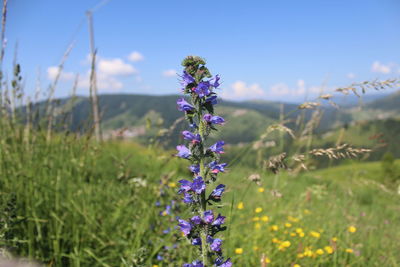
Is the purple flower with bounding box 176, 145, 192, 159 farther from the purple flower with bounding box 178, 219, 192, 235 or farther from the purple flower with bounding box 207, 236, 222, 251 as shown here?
the purple flower with bounding box 207, 236, 222, 251

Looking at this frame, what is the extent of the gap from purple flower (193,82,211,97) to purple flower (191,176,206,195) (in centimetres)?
44

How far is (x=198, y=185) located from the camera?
1545 mm

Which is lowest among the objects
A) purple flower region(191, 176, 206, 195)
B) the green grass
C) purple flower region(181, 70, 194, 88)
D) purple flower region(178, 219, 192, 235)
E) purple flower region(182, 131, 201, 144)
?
the green grass

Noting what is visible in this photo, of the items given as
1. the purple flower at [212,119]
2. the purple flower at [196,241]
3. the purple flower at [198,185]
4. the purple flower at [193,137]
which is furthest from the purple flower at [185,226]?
the purple flower at [212,119]

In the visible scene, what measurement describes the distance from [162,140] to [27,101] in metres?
1.90

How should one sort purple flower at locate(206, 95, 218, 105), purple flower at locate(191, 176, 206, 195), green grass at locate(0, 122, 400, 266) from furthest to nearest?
green grass at locate(0, 122, 400, 266), purple flower at locate(206, 95, 218, 105), purple flower at locate(191, 176, 206, 195)

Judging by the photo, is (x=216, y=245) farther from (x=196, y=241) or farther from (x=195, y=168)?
(x=195, y=168)

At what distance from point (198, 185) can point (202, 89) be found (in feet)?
1.66

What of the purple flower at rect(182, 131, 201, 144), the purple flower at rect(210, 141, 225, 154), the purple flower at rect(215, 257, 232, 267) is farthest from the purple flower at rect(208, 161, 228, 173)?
the purple flower at rect(215, 257, 232, 267)

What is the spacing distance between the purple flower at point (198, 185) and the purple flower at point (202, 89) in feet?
1.45

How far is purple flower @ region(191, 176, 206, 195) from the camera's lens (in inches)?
60.2

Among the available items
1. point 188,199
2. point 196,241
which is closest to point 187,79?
point 188,199

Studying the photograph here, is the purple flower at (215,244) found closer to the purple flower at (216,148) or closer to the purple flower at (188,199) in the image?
the purple flower at (188,199)

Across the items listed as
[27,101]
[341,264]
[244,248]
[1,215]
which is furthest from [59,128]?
[341,264]
